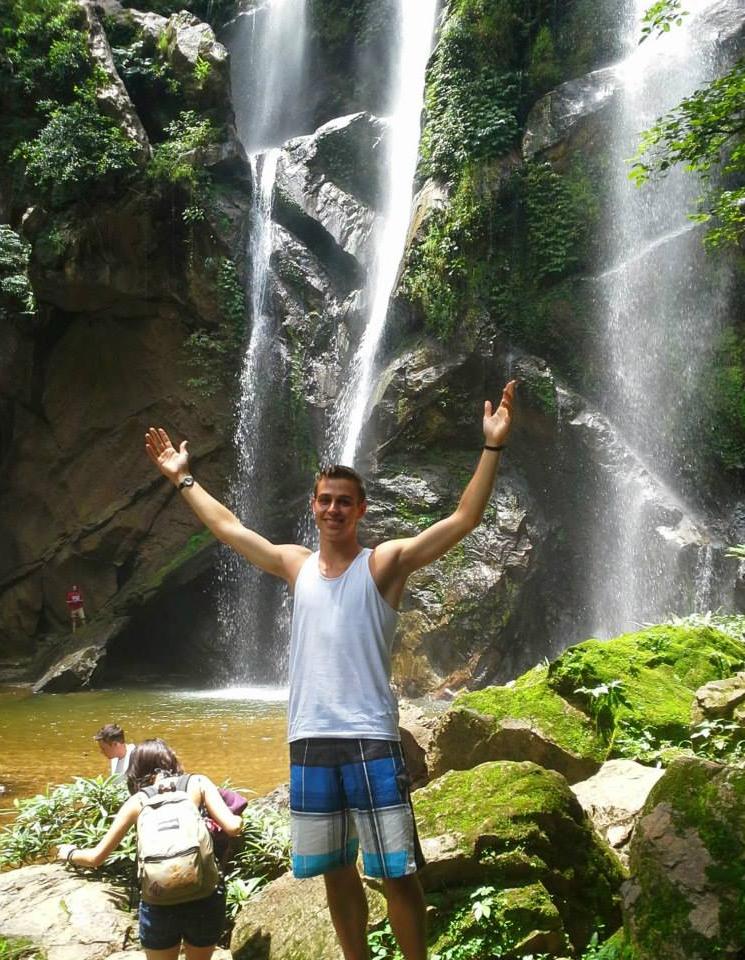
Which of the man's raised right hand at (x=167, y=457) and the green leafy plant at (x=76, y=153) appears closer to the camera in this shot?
the man's raised right hand at (x=167, y=457)

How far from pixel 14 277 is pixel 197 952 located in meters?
15.5

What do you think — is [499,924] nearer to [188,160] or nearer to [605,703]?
[605,703]

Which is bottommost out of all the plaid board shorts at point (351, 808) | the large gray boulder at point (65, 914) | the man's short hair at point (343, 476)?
the large gray boulder at point (65, 914)

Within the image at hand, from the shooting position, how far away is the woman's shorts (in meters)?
3.29

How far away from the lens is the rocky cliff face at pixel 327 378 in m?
14.2

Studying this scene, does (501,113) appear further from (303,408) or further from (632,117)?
(303,408)

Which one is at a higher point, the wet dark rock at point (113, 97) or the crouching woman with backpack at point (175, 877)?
the wet dark rock at point (113, 97)

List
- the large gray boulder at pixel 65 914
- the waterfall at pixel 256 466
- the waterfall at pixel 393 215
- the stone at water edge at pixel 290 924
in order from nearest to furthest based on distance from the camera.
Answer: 1. the stone at water edge at pixel 290 924
2. the large gray boulder at pixel 65 914
3. the waterfall at pixel 393 215
4. the waterfall at pixel 256 466

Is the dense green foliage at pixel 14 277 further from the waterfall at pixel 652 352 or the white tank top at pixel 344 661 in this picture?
the white tank top at pixel 344 661

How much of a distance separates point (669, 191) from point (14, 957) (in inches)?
617

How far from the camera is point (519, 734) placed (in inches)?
188

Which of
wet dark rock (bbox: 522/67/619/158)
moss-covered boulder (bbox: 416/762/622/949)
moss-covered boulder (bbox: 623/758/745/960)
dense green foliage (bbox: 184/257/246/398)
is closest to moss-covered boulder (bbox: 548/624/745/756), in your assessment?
moss-covered boulder (bbox: 416/762/622/949)

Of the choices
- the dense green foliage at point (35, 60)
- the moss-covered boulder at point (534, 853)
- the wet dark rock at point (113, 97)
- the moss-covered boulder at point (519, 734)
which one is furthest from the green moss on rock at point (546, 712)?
the dense green foliage at point (35, 60)

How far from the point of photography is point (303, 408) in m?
17.1
